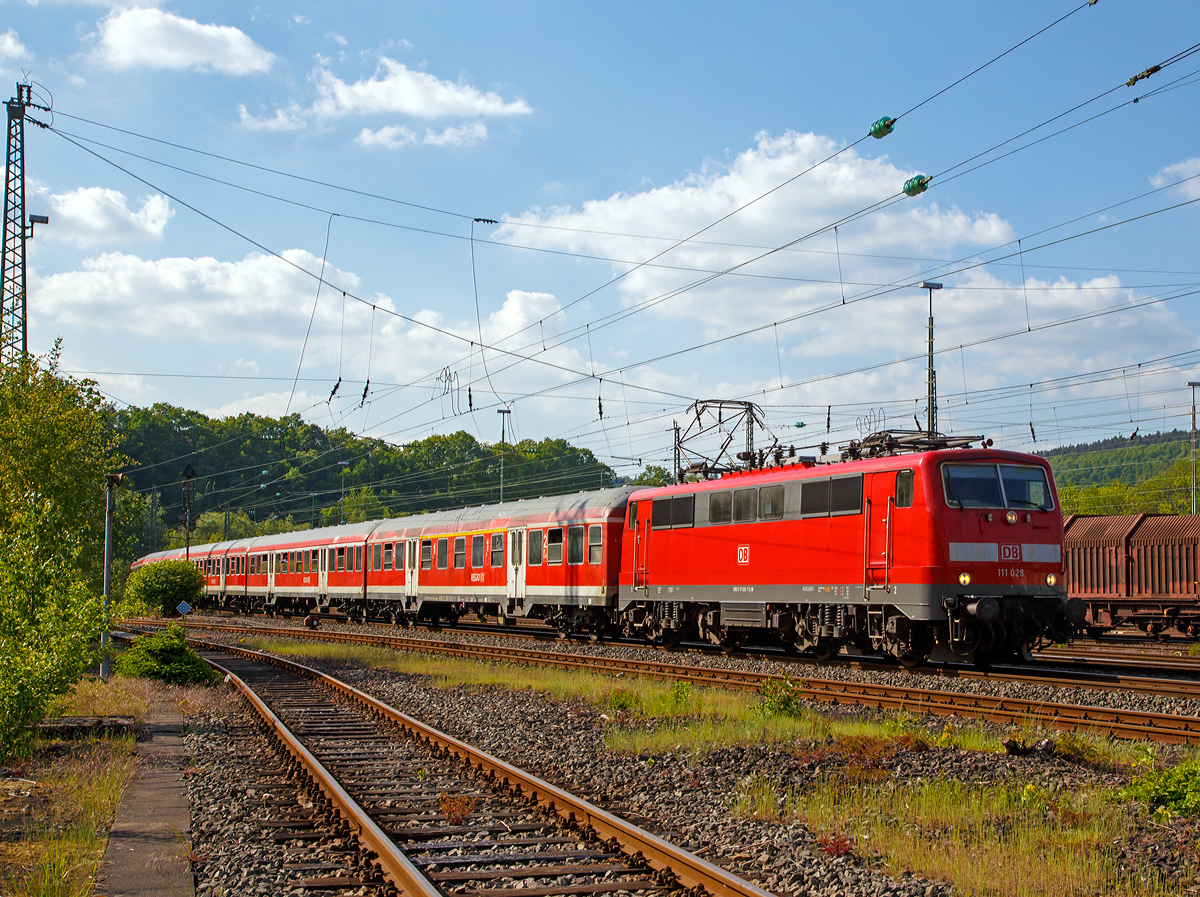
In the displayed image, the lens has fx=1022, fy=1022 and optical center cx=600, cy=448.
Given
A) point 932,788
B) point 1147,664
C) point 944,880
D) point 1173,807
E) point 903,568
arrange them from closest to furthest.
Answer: point 944,880, point 1173,807, point 932,788, point 903,568, point 1147,664

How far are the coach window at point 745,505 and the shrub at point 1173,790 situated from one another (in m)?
11.8

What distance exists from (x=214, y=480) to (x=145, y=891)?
100385 mm

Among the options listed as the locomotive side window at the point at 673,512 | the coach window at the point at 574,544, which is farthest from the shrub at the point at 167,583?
the locomotive side window at the point at 673,512

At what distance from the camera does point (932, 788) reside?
8.59 metres

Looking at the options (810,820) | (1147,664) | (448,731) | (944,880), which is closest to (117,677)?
(448,731)

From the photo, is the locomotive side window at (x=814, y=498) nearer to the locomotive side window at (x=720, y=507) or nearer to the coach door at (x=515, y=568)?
the locomotive side window at (x=720, y=507)

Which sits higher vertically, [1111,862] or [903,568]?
[903,568]

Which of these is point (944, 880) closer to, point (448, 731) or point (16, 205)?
point (448, 731)

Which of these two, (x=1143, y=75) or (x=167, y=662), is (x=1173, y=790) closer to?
(x=1143, y=75)

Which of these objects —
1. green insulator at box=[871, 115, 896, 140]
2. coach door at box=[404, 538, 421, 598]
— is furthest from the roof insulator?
coach door at box=[404, 538, 421, 598]

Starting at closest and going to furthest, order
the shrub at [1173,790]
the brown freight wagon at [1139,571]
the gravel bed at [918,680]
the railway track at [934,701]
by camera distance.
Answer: the shrub at [1173,790] < the railway track at [934,701] < the gravel bed at [918,680] < the brown freight wagon at [1139,571]

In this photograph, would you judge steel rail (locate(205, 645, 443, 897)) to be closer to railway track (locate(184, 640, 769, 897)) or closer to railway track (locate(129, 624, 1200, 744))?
railway track (locate(184, 640, 769, 897))

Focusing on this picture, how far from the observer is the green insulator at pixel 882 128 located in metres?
15.5

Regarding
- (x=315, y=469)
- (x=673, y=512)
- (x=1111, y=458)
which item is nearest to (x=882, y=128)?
(x=673, y=512)
